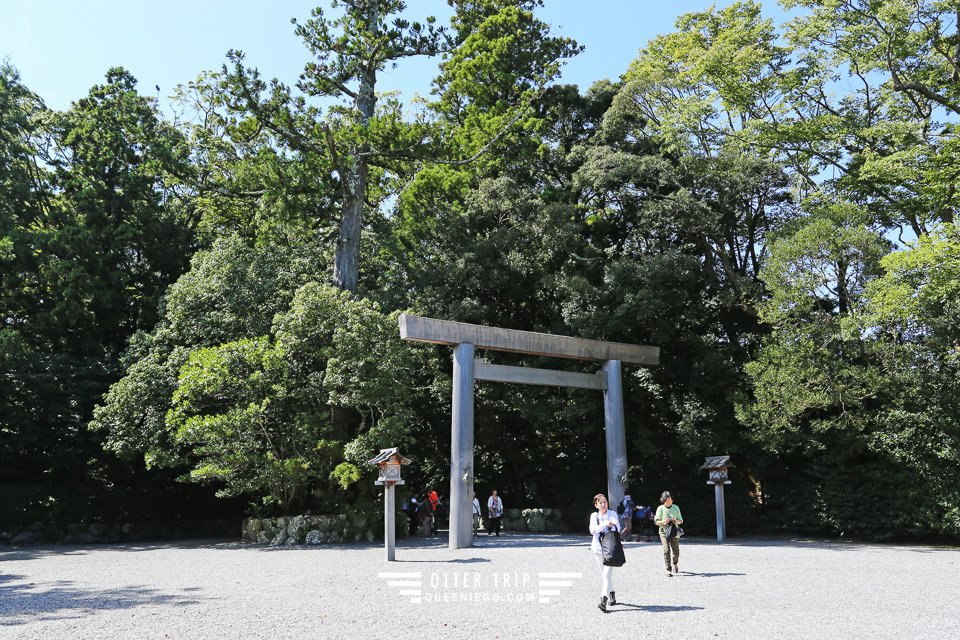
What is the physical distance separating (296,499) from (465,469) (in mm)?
5339

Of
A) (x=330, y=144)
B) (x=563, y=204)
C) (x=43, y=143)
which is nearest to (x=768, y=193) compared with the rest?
(x=563, y=204)

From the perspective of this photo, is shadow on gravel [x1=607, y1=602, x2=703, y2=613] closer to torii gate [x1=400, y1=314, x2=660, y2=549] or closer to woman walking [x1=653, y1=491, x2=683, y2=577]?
woman walking [x1=653, y1=491, x2=683, y2=577]

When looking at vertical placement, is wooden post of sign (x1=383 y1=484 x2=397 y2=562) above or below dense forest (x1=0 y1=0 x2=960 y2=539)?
below

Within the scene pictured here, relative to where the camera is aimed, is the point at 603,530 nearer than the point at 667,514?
Yes

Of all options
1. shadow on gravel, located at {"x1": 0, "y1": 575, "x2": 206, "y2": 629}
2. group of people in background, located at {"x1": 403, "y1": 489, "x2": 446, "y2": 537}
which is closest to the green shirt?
shadow on gravel, located at {"x1": 0, "y1": 575, "x2": 206, "y2": 629}

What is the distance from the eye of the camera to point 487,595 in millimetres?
8242

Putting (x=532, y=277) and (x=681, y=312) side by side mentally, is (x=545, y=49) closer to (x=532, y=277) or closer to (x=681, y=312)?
(x=532, y=277)

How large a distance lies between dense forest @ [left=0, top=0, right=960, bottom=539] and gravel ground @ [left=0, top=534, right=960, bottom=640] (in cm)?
308

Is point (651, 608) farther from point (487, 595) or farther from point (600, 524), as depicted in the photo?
point (487, 595)

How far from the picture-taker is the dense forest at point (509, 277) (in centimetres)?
1468

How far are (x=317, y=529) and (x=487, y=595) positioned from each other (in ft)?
26.6

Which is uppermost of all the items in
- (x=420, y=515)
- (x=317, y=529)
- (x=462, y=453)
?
(x=462, y=453)

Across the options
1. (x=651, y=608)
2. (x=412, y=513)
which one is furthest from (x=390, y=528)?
(x=412, y=513)

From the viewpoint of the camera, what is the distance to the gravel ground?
6.37 m
